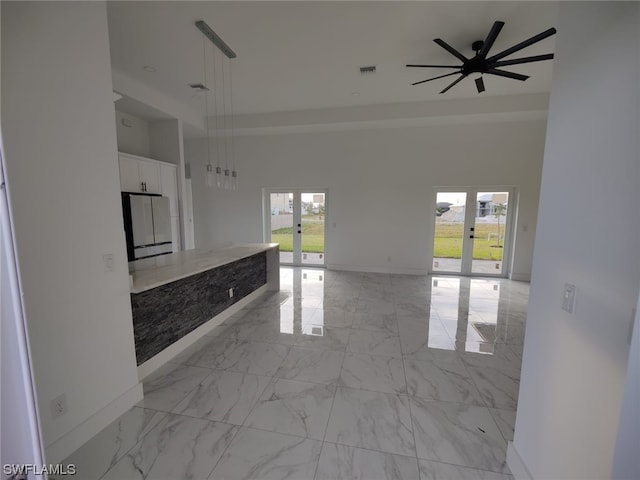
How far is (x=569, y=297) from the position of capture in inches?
45.1

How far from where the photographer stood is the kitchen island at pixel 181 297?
2.24 m

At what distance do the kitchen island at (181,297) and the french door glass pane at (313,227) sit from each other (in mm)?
2849

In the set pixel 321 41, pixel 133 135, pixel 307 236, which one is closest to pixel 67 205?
pixel 321 41

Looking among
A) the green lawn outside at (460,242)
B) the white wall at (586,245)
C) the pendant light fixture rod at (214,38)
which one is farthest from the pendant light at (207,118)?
the green lawn outside at (460,242)

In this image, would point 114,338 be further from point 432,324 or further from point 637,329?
point 432,324

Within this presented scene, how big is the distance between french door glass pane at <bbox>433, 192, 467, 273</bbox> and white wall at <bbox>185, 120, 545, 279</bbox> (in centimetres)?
31

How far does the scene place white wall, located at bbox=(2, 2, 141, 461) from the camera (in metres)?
1.35

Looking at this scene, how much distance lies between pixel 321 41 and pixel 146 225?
3996 millimetres

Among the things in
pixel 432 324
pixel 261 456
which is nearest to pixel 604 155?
pixel 261 456

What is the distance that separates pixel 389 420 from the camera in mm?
1869

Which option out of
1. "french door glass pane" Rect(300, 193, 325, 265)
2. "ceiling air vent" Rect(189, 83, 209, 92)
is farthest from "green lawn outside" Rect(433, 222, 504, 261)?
"ceiling air vent" Rect(189, 83, 209, 92)

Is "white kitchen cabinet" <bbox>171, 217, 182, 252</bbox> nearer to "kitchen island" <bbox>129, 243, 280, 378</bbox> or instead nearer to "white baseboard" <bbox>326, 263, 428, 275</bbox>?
"kitchen island" <bbox>129, 243, 280, 378</bbox>

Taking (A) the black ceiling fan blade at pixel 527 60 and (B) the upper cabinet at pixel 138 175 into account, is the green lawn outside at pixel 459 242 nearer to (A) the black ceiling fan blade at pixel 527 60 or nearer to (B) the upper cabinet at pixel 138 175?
(B) the upper cabinet at pixel 138 175

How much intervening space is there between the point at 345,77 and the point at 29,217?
13.4 ft
